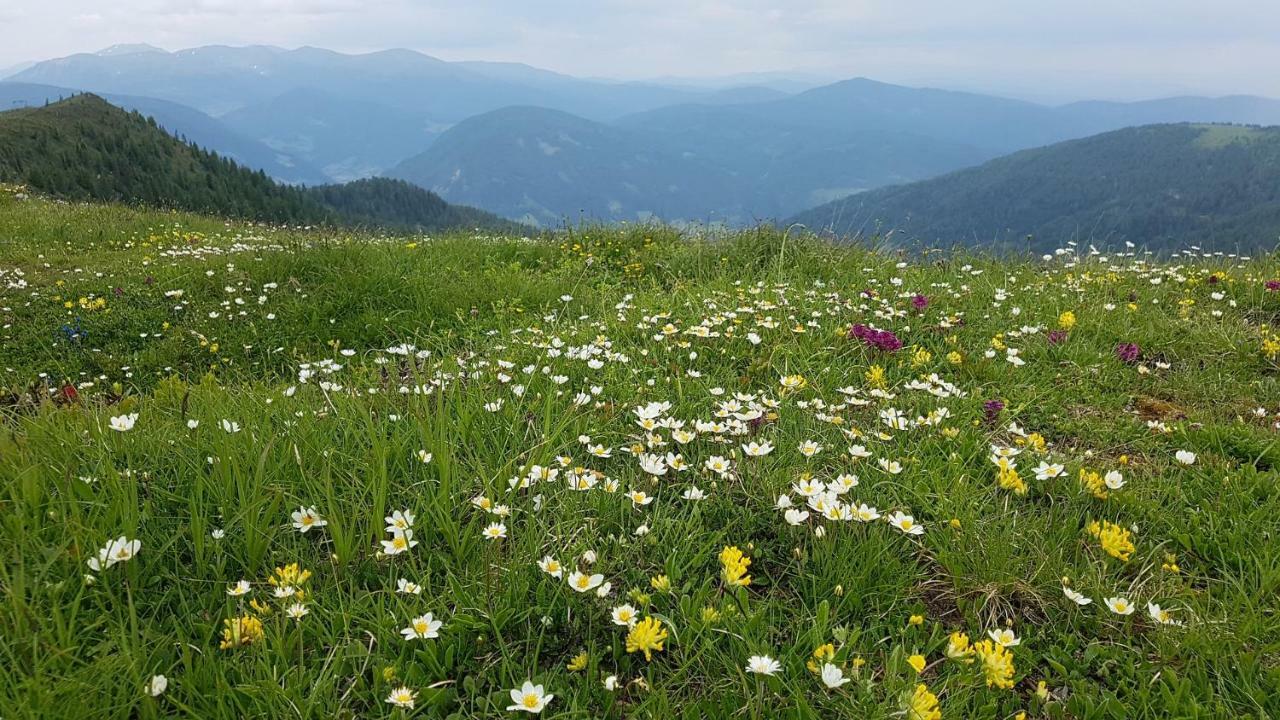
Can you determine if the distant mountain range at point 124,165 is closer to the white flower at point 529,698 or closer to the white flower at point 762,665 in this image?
the white flower at point 529,698

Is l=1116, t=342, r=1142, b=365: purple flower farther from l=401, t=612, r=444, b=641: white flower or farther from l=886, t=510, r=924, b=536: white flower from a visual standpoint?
l=401, t=612, r=444, b=641: white flower

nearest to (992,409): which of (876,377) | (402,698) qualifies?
(876,377)

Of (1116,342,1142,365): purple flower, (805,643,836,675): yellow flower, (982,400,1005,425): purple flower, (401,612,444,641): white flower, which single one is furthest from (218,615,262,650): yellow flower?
(1116,342,1142,365): purple flower

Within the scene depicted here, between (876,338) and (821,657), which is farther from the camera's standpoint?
(876,338)

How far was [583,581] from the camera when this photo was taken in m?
2.55

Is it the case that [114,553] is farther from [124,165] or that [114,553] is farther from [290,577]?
[124,165]

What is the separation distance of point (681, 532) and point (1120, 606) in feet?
5.70

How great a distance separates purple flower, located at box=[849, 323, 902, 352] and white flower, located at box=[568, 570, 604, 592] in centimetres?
366

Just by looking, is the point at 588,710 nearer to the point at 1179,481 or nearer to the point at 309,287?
the point at 1179,481

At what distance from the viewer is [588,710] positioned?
7.30ft

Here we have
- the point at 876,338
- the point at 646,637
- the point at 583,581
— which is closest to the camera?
the point at 646,637

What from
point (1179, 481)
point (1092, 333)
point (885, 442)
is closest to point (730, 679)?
point (885, 442)

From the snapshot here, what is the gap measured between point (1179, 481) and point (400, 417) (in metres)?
4.32

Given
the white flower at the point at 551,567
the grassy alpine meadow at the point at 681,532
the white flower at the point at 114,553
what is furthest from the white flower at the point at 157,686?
the white flower at the point at 551,567
